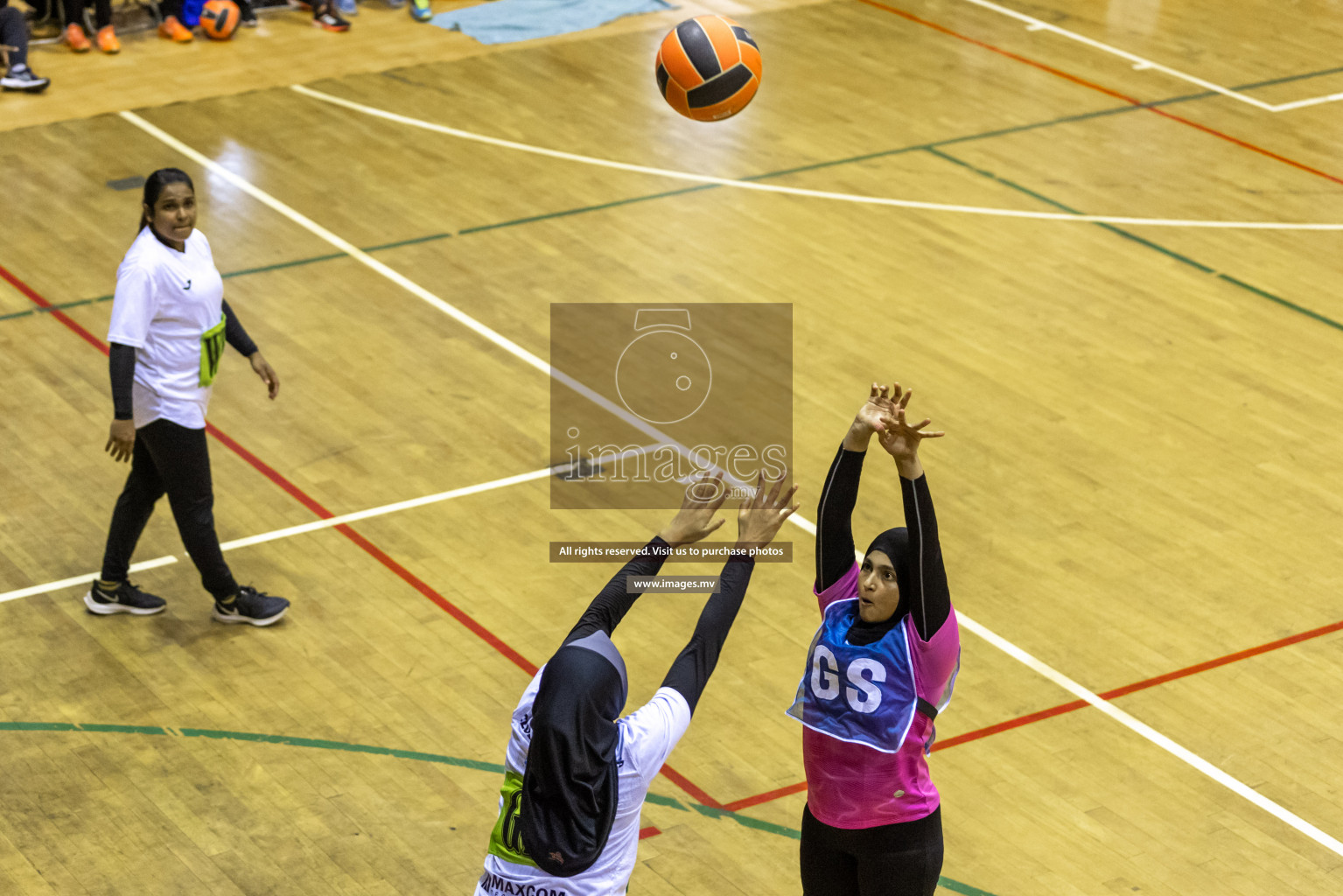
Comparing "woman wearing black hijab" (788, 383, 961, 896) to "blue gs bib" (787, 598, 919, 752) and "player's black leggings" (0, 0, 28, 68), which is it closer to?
Answer: "blue gs bib" (787, 598, 919, 752)

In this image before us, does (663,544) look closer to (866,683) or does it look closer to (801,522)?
(866,683)

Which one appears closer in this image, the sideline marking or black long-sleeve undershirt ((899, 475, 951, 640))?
black long-sleeve undershirt ((899, 475, 951, 640))

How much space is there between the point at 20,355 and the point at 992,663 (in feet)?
19.8

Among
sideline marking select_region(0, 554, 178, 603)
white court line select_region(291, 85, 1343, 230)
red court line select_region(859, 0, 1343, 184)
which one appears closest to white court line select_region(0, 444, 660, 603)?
sideline marking select_region(0, 554, 178, 603)

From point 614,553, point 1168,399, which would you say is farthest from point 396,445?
point 1168,399

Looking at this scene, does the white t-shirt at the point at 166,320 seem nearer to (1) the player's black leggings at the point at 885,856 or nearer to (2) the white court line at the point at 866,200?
(1) the player's black leggings at the point at 885,856

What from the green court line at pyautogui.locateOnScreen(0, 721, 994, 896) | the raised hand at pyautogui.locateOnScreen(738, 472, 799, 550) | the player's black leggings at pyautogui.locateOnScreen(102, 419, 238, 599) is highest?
the raised hand at pyautogui.locateOnScreen(738, 472, 799, 550)

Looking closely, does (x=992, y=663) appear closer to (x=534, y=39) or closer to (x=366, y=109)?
(x=366, y=109)

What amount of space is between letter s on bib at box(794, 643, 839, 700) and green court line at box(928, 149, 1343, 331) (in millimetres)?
7330

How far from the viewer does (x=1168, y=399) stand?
9938 millimetres

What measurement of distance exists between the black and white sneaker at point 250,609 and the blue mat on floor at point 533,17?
962 cm

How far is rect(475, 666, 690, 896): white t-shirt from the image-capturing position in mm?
3938

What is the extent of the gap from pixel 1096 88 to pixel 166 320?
10.4 metres

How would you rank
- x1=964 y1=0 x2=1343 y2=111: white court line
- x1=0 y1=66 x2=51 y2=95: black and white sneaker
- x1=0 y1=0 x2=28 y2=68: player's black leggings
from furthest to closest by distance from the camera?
x1=964 y1=0 x2=1343 y2=111: white court line
x1=0 y1=0 x2=28 y2=68: player's black leggings
x1=0 y1=66 x2=51 y2=95: black and white sneaker
